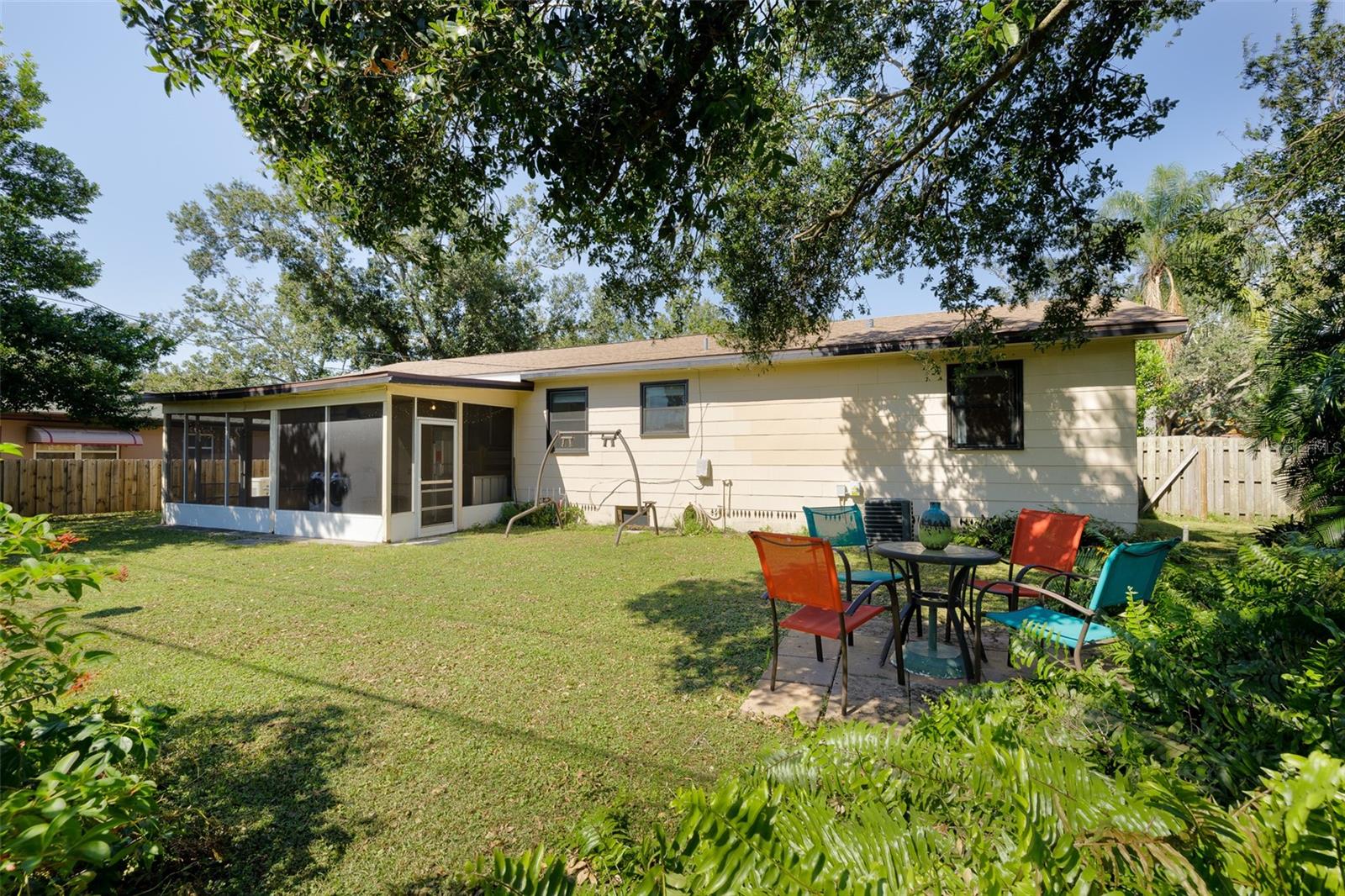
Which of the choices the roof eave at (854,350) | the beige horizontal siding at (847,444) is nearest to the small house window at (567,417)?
the beige horizontal siding at (847,444)

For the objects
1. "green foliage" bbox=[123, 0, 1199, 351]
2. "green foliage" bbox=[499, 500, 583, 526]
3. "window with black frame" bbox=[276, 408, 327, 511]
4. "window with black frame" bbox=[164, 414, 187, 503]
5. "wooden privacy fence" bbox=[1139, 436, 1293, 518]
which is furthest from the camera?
"window with black frame" bbox=[164, 414, 187, 503]

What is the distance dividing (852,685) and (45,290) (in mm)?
18408

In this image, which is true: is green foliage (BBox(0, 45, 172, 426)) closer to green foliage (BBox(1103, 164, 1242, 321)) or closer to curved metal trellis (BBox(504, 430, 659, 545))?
curved metal trellis (BBox(504, 430, 659, 545))

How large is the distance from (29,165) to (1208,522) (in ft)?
85.1

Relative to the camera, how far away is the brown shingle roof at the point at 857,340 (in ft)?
25.3

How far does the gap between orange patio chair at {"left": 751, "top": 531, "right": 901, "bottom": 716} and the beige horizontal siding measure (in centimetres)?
629

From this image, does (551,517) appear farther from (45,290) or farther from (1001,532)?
(45,290)

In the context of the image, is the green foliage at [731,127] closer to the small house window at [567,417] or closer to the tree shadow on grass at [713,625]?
the tree shadow on grass at [713,625]

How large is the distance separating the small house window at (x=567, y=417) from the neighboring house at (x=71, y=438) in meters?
11.7

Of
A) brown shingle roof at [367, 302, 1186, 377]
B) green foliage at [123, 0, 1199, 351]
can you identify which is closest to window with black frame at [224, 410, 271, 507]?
brown shingle roof at [367, 302, 1186, 377]

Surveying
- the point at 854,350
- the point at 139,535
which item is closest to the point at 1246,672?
the point at 854,350

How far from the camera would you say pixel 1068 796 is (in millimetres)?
980

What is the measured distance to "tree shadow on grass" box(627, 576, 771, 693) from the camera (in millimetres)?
4090

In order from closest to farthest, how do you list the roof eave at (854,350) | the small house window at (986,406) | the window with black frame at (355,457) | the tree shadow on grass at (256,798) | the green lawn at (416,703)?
the tree shadow on grass at (256,798) → the green lawn at (416,703) → the roof eave at (854,350) → the small house window at (986,406) → the window with black frame at (355,457)
